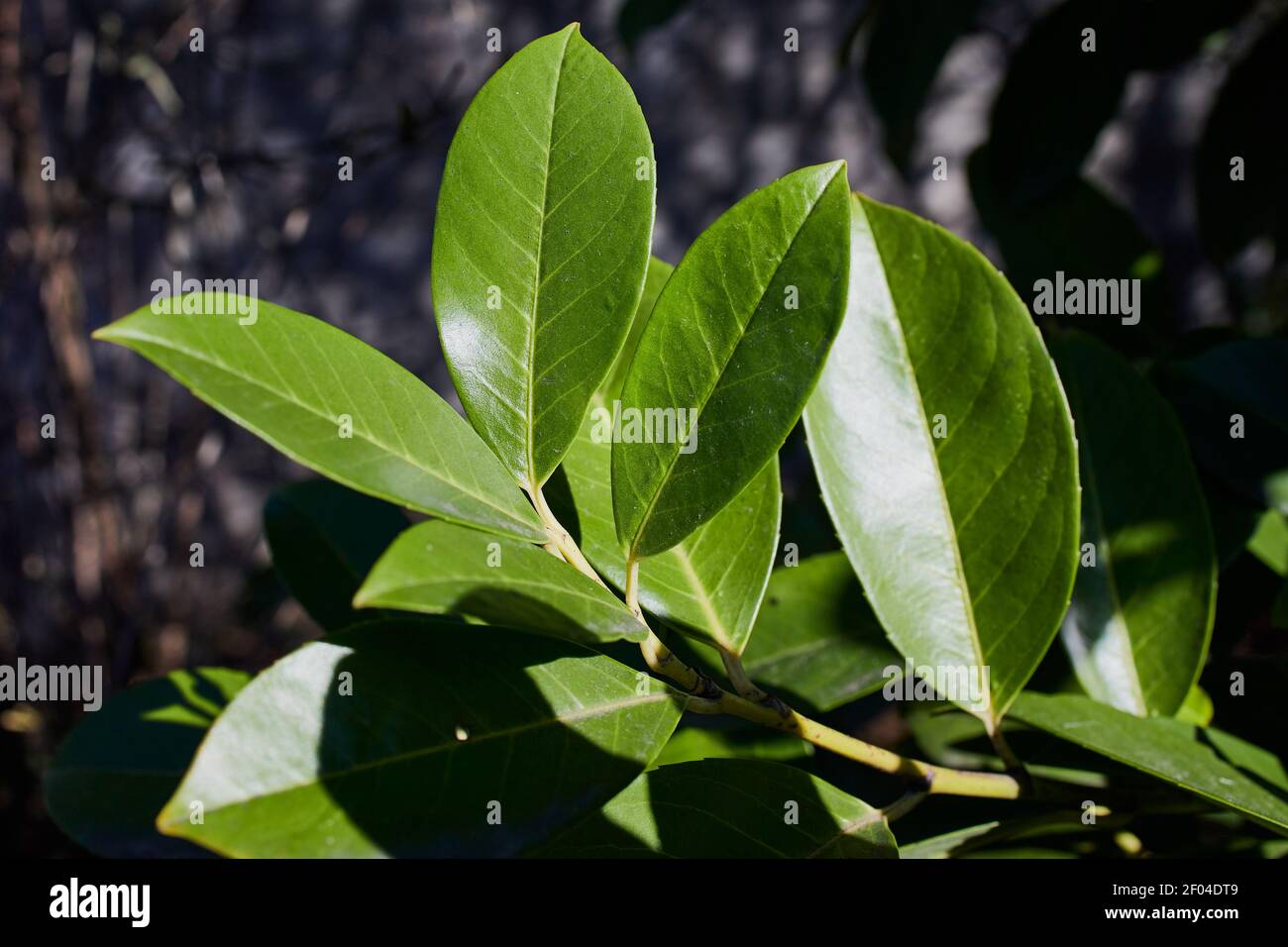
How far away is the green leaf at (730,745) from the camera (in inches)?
21.9

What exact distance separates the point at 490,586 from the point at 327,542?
368 mm

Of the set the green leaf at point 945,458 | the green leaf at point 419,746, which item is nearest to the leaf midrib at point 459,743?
the green leaf at point 419,746

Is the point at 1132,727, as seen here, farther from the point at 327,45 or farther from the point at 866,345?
the point at 327,45

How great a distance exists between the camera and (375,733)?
37 cm

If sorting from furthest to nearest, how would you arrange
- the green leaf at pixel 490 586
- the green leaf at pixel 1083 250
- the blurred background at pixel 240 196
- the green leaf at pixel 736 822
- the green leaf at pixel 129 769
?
the blurred background at pixel 240 196, the green leaf at pixel 1083 250, the green leaf at pixel 129 769, the green leaf at pixel 736 822, the green leaf at pixel 490 586

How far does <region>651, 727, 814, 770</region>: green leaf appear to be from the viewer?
1.83ft

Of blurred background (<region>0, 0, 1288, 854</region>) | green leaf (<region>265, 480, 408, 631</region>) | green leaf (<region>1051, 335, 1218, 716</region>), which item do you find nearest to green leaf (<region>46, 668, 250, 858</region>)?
Answer: green leaf (<region>265, 480, 408, 631</region>)

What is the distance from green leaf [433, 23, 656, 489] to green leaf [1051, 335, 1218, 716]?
337 millimetres

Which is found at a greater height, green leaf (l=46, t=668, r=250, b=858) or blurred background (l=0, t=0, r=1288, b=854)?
blurred background (l=0, t=0, r=1288, b=854)

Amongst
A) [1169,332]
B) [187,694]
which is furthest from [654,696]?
[1169,332]

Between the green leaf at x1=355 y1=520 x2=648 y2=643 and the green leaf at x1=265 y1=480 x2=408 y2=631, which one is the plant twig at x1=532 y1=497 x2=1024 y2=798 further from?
the green leaf at x1=265 y1=480 x2=408 y2=631

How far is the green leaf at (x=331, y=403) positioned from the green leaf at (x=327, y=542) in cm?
27

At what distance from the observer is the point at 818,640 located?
589 millimetres

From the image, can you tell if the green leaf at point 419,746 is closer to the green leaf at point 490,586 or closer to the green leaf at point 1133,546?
the green leaf at point 490,586
